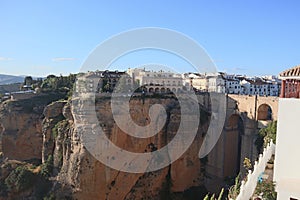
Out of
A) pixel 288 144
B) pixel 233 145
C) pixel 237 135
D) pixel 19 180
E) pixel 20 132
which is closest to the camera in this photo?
pixel 288 144

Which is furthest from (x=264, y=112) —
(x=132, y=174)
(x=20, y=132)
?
(x=20, y=132)

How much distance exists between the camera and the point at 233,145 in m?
22.6

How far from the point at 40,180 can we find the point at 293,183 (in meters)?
16.1

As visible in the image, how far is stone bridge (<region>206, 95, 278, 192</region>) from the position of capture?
20.0 m

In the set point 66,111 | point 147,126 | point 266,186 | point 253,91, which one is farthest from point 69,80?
point 266,186

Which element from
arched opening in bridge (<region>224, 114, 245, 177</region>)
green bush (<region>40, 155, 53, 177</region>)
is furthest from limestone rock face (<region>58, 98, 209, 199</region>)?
arched opening in bridge (<region>224, 114, 245, 177</region>)

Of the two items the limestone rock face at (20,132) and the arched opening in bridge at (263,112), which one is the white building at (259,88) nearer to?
the arched opening in bridge at (263,112)

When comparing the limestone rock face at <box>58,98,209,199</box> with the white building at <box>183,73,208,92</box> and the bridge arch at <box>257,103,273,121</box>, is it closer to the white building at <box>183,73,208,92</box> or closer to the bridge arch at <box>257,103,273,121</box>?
the bridge arch at <box>257,103,273,121</box>

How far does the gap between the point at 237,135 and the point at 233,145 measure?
91 cm

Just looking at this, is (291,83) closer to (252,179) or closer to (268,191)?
(268,191)

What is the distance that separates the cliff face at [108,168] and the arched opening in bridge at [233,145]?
1983 mm

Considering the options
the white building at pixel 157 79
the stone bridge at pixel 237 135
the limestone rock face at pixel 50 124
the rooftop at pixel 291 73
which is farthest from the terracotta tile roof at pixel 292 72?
the white building at pixel 157 79

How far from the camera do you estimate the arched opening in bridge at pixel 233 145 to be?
860 inches

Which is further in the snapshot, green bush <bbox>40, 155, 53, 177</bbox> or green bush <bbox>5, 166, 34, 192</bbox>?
green bush <bbox>40, 155, 53, 177</bbox>
